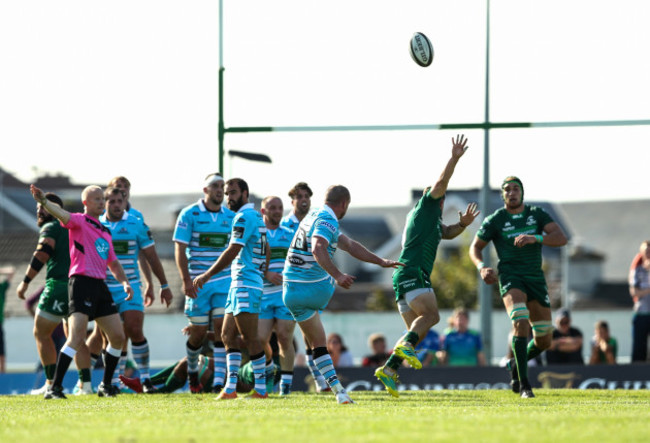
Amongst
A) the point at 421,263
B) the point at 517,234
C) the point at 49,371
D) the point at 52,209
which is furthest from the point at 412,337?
the point at 49,371

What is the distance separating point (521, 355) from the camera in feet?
42.1

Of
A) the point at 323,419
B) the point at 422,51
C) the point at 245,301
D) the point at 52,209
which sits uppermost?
the point at 422,51

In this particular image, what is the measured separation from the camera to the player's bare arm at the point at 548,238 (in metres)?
12.6

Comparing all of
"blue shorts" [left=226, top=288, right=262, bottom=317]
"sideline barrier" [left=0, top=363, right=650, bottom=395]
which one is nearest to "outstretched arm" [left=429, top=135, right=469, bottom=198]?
"blue shorts" [left=226, top=288, right=262, bottom=317]

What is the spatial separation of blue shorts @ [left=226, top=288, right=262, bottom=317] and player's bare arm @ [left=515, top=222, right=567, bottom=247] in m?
2.93

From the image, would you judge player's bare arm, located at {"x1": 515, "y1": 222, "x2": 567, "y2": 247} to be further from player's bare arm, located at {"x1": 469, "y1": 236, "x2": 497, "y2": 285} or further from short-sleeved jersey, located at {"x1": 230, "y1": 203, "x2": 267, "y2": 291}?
short-sleeved jersey, located at {"x1": 230, "y1": 203, "x2": 267, "y2": 291}

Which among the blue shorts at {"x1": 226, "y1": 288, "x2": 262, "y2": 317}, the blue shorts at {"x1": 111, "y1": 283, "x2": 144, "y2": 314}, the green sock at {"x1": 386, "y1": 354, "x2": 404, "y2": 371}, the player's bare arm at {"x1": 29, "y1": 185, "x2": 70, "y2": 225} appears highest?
the player's bare arm at {"x1": 29, "y1": 185, "x2": 70, "y2": 225}

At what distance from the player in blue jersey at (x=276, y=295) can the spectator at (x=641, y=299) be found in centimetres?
660

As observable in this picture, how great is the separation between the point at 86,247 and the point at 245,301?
1.75 metres

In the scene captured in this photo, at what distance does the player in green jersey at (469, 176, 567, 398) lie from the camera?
41.9 feet

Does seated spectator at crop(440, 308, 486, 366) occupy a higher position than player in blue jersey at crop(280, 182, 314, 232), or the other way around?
player in blue jersey at crop(280, 182, 314, 232)

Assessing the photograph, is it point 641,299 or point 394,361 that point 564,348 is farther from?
point 394,361

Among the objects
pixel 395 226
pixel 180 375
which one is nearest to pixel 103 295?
pixel 180 375

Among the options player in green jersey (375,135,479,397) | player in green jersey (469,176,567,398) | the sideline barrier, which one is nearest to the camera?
player in green jersey (375,135,479,397)
